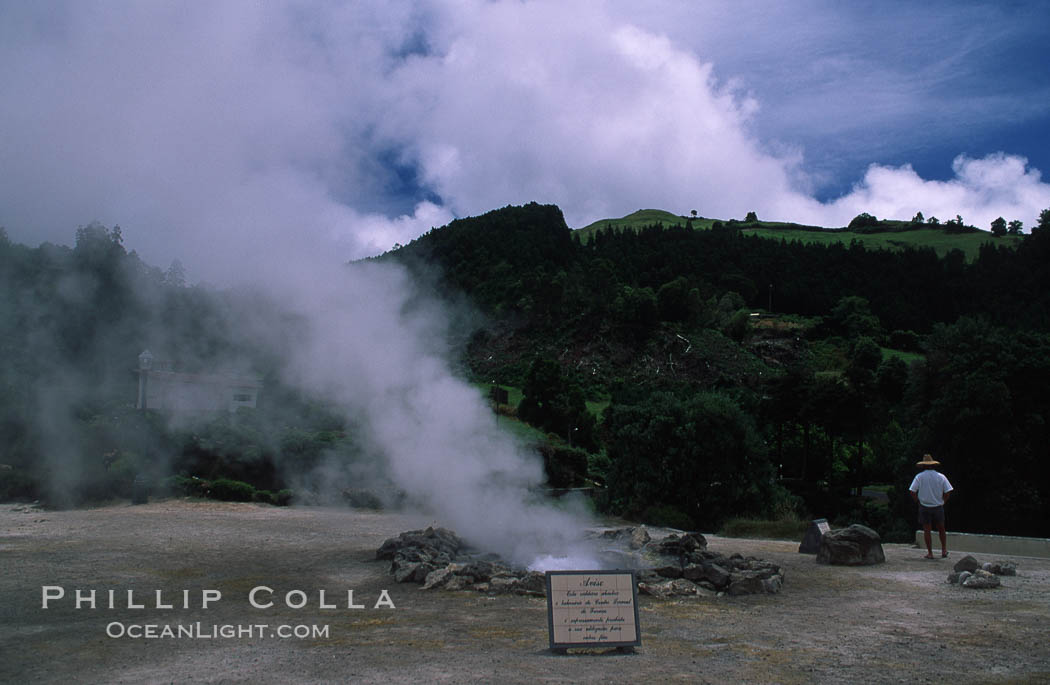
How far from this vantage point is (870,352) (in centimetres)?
7681

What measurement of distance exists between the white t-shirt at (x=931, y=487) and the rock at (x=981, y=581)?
2211mm

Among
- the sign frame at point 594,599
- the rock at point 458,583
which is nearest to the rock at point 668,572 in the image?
the rock at point 458,583

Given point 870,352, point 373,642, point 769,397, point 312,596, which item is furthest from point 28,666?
point 870,352

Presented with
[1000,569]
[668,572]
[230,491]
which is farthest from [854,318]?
[668,572]

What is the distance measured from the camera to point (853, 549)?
14.0 meters

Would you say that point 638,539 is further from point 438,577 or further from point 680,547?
point 438,577

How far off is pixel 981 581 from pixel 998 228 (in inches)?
6032

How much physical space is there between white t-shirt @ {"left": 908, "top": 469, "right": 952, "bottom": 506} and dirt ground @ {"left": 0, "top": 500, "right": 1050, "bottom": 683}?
3.86 feet

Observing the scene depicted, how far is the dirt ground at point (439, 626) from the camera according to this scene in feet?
22.0

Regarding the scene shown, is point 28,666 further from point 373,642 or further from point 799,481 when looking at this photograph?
point 799,481

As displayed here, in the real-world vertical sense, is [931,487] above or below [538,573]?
above

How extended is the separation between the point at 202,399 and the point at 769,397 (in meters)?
38.1

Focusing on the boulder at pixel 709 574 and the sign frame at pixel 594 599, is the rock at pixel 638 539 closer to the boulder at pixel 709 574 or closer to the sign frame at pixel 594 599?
the boulder at pixel 709 574

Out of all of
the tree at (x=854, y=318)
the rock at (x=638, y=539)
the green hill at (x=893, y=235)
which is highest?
the green hill at (x=893, y=235)
